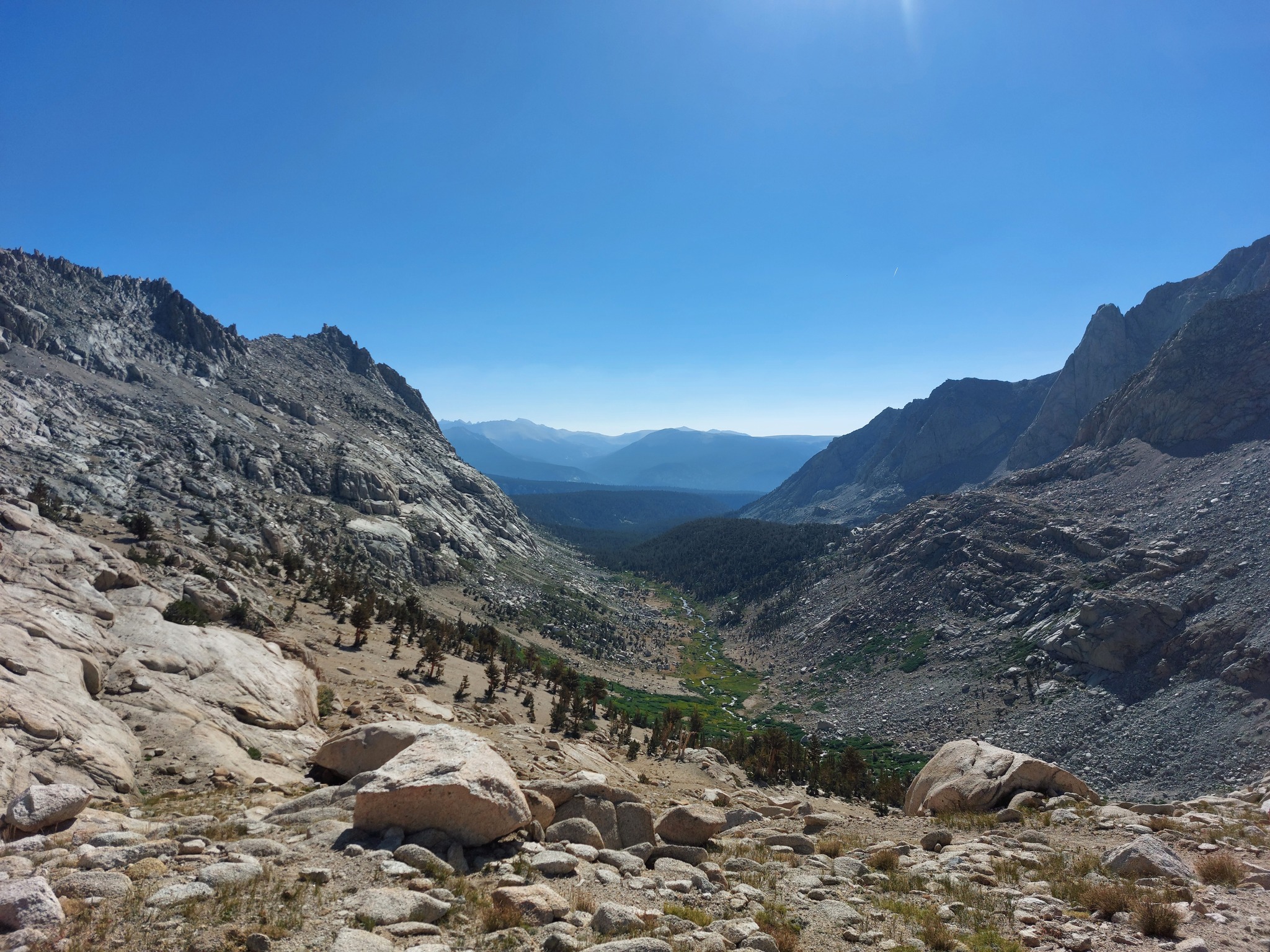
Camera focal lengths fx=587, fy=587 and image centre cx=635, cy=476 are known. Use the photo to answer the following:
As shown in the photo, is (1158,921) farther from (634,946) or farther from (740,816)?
(740,816)

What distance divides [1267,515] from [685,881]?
10449 cm

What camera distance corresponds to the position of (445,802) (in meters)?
13.2

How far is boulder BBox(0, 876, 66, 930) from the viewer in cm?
812

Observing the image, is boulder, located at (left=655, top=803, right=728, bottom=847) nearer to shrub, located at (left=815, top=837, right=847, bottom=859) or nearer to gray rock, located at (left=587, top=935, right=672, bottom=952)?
shrub, located at (left=815, top=837, right=847, bottom=859)

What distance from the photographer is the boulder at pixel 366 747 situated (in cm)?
1833

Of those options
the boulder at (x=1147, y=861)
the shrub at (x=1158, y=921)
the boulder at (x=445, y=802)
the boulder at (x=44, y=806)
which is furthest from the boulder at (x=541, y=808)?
the boulder at (x=1147, y=861)

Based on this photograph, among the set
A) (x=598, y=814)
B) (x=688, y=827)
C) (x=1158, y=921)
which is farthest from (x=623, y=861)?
(x=1158, y=921)

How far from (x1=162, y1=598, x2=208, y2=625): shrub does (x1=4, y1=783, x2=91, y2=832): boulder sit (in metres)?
17.7

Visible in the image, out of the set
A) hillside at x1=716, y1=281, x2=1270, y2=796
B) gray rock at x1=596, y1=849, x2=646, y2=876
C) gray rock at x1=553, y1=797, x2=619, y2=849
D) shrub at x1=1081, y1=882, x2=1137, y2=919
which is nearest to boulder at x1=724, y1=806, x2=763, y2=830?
gray rock at x1=553, y1=797, x2=619, y2=849

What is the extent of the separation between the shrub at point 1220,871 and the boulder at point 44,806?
24.9 m

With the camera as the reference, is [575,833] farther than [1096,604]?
No

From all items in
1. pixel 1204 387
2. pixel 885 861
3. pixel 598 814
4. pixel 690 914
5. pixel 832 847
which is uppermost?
pixel 1204 387

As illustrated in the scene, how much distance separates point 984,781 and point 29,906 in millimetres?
27942

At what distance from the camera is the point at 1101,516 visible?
104812 millimetres
